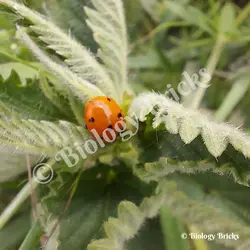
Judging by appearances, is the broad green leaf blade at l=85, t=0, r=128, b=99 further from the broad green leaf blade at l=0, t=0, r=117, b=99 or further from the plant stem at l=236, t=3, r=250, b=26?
the plant stem at l=236, t=3, r=250, b=26

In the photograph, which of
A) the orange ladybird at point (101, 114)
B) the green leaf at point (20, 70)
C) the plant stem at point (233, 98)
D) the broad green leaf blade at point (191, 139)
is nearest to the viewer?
the broad green leaf blade at point (191, 139)

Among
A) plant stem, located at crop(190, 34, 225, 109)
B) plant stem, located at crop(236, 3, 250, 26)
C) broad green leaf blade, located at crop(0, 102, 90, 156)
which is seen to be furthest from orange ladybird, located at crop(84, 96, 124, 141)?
plant stem, located at crop(236, 3, 250, 26)

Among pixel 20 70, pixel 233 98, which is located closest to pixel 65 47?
pixel 20 70

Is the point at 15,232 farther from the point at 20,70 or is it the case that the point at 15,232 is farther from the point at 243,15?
the point at 243,15

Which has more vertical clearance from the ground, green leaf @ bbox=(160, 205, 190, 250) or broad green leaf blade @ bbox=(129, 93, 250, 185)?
broad green leaf blade @ bbox=(129, 93, 250, 185)

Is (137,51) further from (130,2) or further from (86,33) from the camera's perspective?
(86,33)

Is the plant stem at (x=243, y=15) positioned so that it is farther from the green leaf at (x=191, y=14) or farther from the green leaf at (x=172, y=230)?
the green leaf at (x=172, y=230)

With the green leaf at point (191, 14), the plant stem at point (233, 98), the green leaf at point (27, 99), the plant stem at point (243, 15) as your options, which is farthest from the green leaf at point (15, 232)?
the plant stem at point (243, 15)
